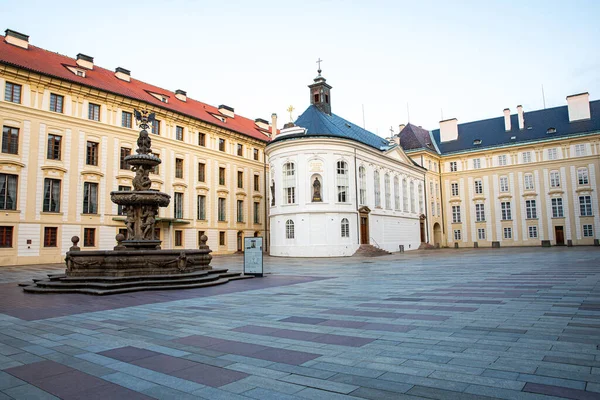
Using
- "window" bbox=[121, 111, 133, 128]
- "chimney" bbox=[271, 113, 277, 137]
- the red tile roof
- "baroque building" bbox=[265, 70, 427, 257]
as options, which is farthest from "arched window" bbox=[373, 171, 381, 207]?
"window" bbox=[121, 111, 133, 128]

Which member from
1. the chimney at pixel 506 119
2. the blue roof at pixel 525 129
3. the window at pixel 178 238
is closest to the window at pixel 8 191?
the window at pixel 178 238

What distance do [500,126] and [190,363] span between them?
63.1 metres

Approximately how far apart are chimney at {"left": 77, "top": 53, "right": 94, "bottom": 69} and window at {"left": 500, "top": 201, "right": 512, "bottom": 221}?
5060cm

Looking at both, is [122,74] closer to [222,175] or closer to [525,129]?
[222,175]

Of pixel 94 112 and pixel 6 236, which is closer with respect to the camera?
pixel 6 236

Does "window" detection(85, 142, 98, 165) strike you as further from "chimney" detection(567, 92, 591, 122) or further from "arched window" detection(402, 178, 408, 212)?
"chimney" detection(567, 92, 591, 122)

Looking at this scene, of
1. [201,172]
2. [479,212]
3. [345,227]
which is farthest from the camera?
[479,212]

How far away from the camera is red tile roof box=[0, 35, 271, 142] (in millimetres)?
29844

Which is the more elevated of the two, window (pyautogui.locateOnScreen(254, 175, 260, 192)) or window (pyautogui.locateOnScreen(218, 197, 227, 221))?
window (pyautogui.locateOnScreen(254, 175, 260, 192))

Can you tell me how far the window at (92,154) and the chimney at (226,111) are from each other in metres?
18.2

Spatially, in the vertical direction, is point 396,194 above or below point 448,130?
below

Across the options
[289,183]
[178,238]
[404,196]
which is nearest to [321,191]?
[289,183]

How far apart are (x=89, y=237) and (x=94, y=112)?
32.5 ft

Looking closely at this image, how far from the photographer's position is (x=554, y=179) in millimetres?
52125
